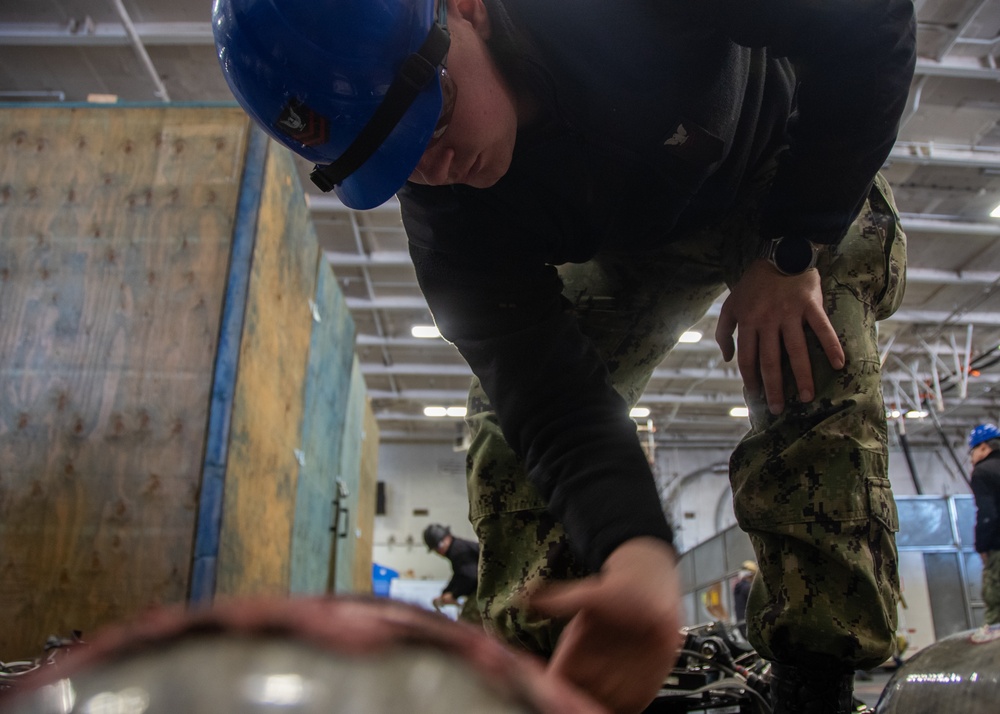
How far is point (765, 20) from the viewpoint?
100 cm

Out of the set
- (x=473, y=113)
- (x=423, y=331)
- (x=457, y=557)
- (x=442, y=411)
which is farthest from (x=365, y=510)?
(x=442, y=411)

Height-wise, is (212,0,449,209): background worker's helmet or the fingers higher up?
(212,0,449,209): background worker's helmet

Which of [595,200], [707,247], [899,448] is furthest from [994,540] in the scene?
[899,448]

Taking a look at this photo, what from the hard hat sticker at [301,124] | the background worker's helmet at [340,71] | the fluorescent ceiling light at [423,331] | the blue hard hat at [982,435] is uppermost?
the fluorescent ceiling light at [423,331]

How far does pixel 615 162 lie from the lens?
1.14 metres

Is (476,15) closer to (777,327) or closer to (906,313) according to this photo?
(777,327)

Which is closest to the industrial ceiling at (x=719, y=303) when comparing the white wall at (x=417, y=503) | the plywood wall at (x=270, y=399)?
the plywood wall at (x=270, y=399)

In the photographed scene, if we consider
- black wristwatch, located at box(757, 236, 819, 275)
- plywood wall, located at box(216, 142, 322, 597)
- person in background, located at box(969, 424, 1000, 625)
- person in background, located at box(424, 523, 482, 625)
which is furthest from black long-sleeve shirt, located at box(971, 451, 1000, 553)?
black wristwatch, located at box(757, 236, 819, 275)

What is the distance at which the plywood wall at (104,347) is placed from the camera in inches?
106

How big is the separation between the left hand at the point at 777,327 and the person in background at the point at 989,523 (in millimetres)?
4865

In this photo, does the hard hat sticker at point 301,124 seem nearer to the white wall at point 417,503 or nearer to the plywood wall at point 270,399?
the plywood wall at point 270,399

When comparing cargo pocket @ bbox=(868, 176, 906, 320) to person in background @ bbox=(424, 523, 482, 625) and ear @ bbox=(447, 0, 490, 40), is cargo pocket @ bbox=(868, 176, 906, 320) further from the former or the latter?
person in background @ bbox=(424, 523, 482, 625)

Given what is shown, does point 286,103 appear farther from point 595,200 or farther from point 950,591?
point 950,591

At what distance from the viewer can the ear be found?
1.03 meters
